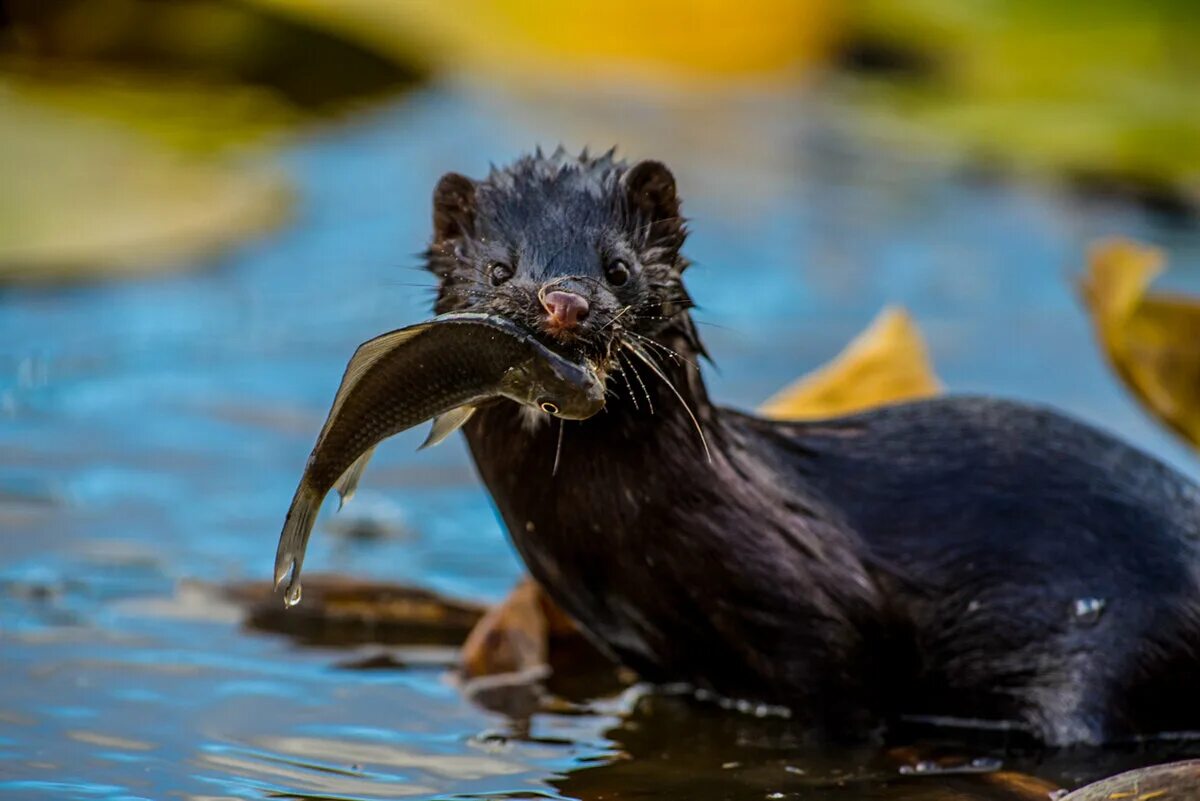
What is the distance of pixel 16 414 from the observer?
29.3ft

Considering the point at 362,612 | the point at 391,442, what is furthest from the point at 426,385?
the point at 391,442

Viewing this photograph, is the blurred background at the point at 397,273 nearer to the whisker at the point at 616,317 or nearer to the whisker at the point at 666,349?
the whisker at the point at 666,349

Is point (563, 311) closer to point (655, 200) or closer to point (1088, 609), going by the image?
point (655, 200)

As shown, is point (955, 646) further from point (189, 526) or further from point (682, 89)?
point (682, 89)

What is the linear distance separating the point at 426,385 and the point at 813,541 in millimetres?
1330

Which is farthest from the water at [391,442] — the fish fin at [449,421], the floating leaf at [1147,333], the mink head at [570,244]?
the floating leaf at [1147,333]

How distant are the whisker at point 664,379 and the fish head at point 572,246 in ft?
0.14

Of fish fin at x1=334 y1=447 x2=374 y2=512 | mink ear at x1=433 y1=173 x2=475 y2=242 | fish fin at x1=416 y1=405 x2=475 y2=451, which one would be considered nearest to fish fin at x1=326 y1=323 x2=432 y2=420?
fish fin at x1=334 y1=447 x2=374 y2=512

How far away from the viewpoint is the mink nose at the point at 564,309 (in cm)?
456

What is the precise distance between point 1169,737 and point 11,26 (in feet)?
36.3

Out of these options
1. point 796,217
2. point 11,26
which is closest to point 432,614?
point 796,217

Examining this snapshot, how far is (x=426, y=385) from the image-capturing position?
453 centimetres

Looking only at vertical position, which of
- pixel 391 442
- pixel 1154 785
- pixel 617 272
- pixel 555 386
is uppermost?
pixel 391 442

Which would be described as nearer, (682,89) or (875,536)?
(875,536)
